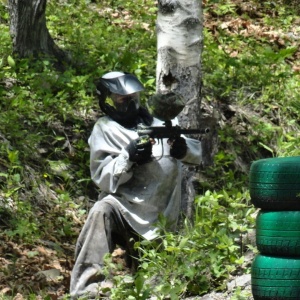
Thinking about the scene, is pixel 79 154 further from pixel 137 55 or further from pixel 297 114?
pixel 297 114

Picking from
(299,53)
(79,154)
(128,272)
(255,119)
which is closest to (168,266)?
(128,272)

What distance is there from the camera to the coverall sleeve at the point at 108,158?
23.4 ft

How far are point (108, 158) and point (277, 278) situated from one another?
6.39ft

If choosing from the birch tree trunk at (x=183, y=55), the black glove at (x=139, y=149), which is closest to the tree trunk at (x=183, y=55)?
the birch tree trunk at (x=183, y=55)

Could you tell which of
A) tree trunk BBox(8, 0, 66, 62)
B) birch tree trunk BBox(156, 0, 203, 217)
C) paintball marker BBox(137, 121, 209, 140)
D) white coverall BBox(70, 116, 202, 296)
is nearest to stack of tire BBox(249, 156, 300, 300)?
paintball marker BBox(137, 121, 209, 140)

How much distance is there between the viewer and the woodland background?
6754 mm

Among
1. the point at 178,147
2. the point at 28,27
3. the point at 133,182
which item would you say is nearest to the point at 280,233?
the point at 178,147

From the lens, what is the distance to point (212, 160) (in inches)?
406

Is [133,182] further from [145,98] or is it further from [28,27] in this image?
[28,27]

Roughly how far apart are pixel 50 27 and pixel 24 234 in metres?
4.26

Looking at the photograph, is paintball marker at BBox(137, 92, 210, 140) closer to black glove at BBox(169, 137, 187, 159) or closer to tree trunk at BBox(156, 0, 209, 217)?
black glove at BBox(169, 137, 187, 159)

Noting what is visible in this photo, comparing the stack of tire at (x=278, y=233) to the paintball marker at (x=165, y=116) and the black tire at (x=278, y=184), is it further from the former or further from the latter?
the paintball marker at (x=165, y=116)

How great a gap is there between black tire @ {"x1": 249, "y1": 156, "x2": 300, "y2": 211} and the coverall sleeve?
143cm

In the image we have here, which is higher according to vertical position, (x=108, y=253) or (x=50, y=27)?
(x=50, y=27)
